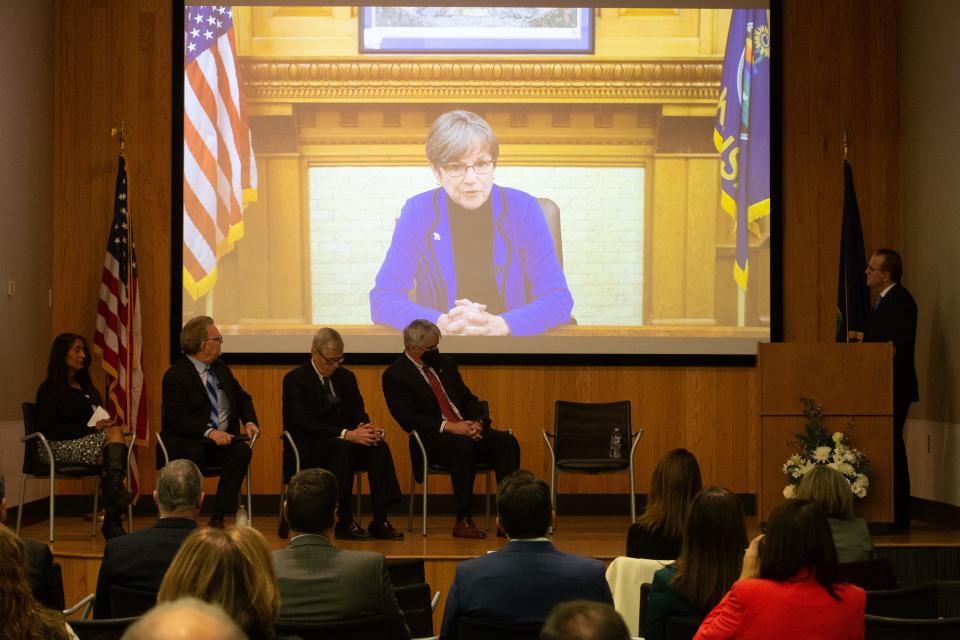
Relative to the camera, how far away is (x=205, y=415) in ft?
21.7

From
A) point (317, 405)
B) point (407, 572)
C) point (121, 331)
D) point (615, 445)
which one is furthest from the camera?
point (121, 331)

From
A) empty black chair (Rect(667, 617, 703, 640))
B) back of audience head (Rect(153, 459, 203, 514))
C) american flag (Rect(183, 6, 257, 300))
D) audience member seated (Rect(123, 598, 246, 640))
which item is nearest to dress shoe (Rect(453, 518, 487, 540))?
american flag (Rect(183, 6, 257, 300))

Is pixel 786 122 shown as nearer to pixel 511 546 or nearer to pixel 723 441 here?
pixel 723 441

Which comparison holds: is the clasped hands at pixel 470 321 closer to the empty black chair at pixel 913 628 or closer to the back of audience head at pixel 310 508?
the back of audience head at pixel 310 508

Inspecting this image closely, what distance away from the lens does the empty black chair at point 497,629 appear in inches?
119

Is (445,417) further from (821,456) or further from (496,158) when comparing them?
(821,456)

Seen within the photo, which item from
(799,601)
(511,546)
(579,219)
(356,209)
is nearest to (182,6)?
(356,209)

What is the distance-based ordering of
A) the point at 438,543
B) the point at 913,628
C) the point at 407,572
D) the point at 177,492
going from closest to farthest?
the point at 913,628 < the point at 177,492 < the point at 407,572 < the point at 438,543

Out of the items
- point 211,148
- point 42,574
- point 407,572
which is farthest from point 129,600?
point 211,148

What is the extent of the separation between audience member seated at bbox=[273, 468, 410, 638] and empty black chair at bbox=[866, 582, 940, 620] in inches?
50.1

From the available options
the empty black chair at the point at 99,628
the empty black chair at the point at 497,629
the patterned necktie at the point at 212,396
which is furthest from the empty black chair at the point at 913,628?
the patterned necktie at the point at 212,396

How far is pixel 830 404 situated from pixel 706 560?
3678mm

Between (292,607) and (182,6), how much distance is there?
235 inches

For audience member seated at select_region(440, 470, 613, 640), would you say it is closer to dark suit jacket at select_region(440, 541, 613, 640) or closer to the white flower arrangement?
dark suit jacket at select_region(440, 541, 613, 640)
